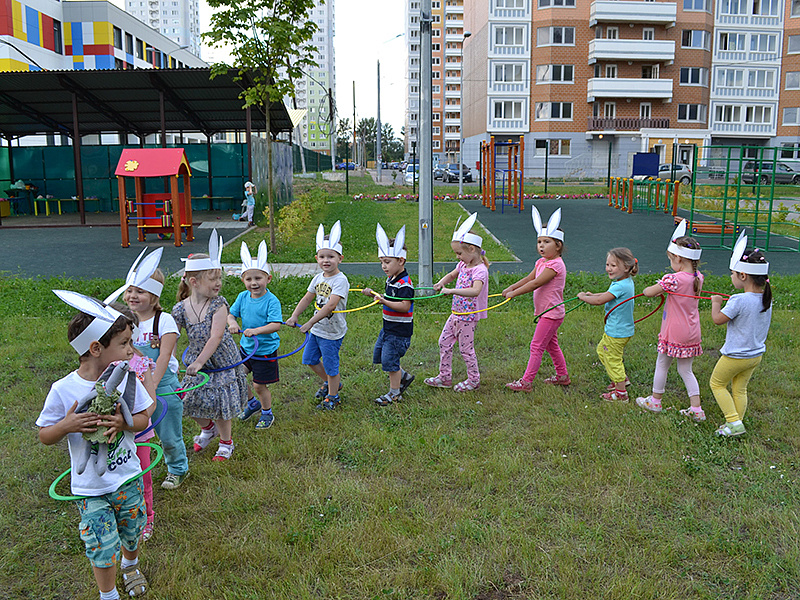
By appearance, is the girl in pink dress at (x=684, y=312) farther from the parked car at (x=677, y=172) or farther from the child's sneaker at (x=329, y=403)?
the parked car at (x=677, y=172)

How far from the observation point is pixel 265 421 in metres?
5.56

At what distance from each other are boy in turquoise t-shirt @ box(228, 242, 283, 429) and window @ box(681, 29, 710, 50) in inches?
2251

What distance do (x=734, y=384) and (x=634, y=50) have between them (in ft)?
174

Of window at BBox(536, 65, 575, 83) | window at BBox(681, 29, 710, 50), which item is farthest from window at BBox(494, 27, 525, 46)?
window at BBox(681, 29, 710, 50)

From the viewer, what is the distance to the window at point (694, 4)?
5309 centimetres

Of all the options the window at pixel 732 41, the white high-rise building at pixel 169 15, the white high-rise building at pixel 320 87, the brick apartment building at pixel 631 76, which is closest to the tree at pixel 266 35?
the brick apartment building at pixel 631 76

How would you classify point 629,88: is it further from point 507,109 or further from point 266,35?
point 266,35

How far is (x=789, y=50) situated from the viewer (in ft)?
182

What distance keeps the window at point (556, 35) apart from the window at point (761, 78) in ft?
50.0

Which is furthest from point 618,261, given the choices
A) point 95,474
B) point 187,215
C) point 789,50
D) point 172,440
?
point 789,50

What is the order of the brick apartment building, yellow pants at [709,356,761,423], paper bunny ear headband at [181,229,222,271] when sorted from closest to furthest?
paper bunny ear headband at [181,229,222,271], yellow pants at [709,356,761,423], the brick apartment building

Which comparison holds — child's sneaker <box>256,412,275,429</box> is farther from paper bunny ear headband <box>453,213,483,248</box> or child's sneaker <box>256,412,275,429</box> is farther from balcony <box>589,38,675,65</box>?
balcony <box>589,38,675,65</box>

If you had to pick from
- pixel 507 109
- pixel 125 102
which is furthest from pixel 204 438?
pixel 507 109

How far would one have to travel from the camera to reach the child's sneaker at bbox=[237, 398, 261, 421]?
5.77 metres
